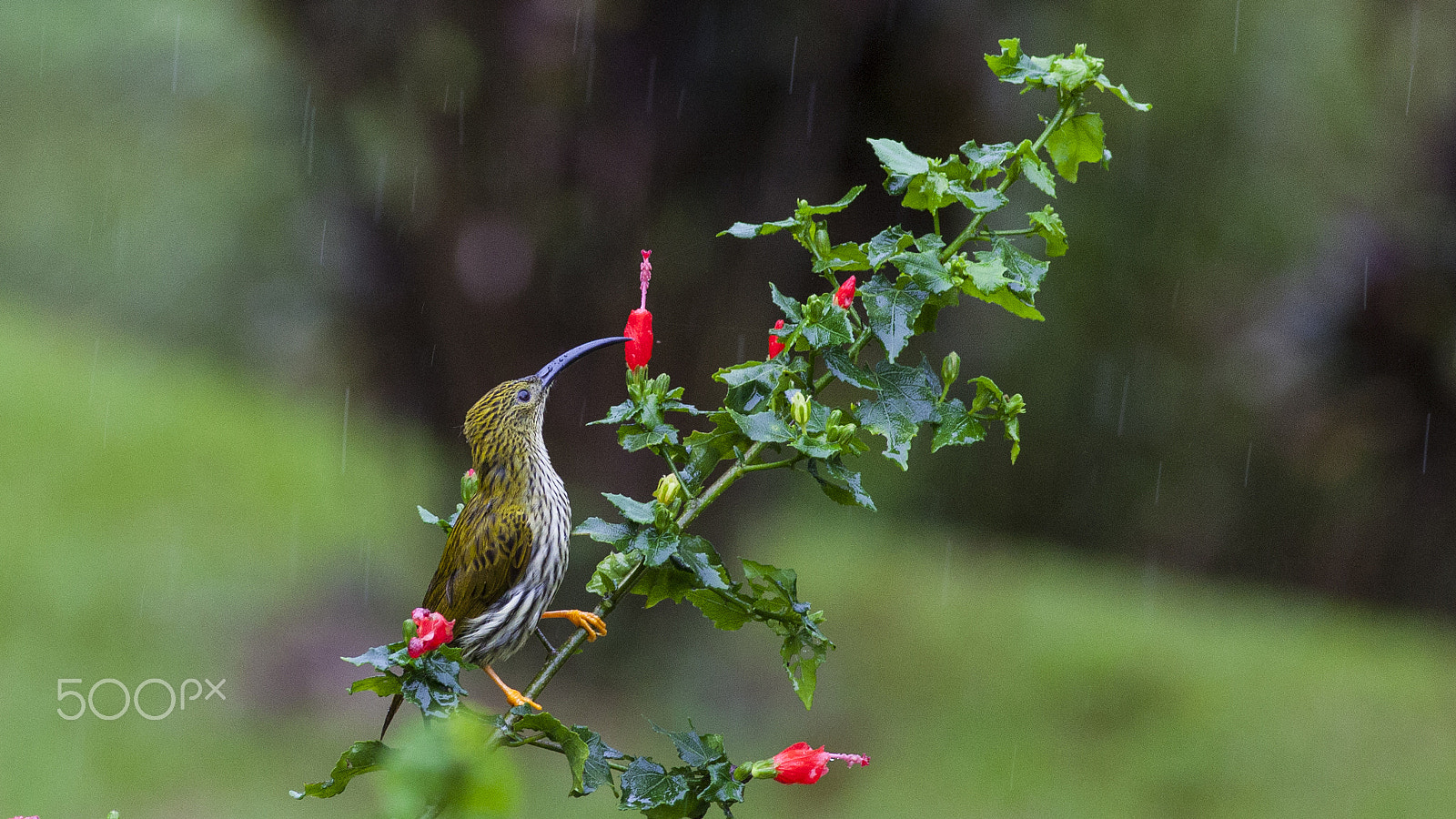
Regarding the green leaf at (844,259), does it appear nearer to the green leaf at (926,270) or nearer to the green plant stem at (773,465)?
the green leaf at (926,270)

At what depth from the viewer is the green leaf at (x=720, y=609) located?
3.02 feet

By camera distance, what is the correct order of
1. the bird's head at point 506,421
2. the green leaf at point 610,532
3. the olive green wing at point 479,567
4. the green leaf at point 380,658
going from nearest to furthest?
the green leaf at point 380,658, the green leaf at point 610,532, the olive green wing at point 479,567, the bird's head at point 506,421

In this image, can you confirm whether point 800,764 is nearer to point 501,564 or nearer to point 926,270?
point 926,270

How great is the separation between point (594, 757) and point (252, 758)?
12.7 ft

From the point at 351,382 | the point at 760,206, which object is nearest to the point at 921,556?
the point at 351,382

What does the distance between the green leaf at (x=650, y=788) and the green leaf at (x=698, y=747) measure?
0.02 metres

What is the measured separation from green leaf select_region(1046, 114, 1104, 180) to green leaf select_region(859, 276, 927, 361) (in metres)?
0.16

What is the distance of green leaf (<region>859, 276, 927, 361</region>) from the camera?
883 millimetres

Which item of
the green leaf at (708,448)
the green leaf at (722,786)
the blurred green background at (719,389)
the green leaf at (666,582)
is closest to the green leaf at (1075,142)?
the green leaf at (708,448)

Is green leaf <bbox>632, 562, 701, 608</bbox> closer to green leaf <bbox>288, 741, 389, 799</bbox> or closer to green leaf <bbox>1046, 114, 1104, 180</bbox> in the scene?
green leaf <bbox>288, 741, 389, 799</bbox>

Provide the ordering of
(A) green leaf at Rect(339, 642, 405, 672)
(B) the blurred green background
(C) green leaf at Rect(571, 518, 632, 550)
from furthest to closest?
(B) the blurred green background < (C) green leaf at Rect(571, 518, 632, 550) < (A) green leaf at Rect(339, 642, 405, 672)

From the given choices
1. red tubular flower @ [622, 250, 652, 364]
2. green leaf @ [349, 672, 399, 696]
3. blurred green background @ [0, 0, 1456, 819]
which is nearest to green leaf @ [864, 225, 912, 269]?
red tubular flower @ [622, 250, 652, 364]

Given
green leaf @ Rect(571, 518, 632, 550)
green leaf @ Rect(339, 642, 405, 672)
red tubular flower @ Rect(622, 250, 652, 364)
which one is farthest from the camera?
red tubular flower @ Rect(622, 250, 652, 364)

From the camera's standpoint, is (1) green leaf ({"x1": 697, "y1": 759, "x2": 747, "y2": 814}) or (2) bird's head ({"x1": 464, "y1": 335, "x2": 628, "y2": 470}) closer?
(1) green leaf ({"x1": 697, "y1": 759, "x2": 747, "y2": 814})
